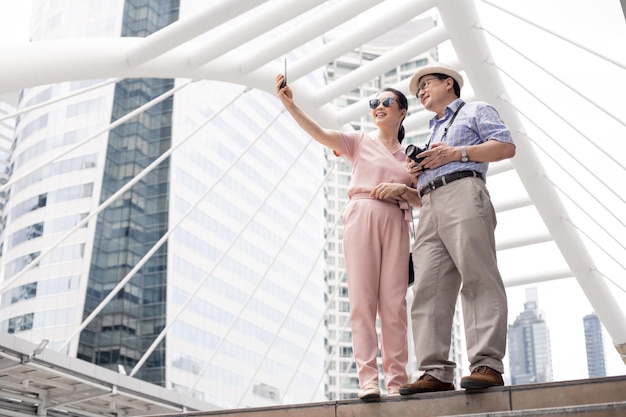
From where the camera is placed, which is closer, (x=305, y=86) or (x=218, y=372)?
(x=305, y=86)

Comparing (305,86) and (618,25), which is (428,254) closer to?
(618,25)

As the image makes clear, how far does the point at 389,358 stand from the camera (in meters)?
4.25

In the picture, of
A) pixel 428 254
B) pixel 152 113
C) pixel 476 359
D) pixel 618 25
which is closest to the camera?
pixel 476 359

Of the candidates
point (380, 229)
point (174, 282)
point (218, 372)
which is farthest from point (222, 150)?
point (380, 229)

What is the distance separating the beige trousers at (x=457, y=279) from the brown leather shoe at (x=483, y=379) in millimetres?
32

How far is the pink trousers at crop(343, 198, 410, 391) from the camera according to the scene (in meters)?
4.26

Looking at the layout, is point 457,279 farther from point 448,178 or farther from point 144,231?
point 144,231

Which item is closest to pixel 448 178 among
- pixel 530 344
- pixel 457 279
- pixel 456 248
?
pixel 456 248

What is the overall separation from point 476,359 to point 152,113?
194 ft

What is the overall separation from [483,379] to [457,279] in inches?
25.0

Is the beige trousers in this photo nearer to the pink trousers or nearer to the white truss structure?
the pink trousers

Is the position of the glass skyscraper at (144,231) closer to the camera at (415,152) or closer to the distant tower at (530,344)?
the camera at (415,152)

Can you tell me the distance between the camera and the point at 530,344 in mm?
183625

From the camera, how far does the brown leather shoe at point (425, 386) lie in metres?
3.82
